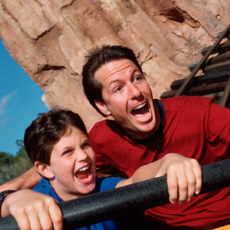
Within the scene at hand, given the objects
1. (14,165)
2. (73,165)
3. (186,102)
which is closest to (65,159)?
(73,165)

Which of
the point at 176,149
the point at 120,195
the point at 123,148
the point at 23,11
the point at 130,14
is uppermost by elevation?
the point at 23,11

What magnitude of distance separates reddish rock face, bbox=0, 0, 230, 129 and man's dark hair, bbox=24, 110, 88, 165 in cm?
666

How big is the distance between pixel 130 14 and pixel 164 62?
192 cm

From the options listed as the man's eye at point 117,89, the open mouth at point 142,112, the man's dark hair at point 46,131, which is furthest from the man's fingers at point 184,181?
the man's eye at point 117,89

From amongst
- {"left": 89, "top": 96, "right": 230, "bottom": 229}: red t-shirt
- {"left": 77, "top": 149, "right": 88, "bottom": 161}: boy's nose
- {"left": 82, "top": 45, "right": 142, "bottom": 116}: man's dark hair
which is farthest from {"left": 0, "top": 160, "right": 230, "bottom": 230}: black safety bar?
{"left": 82, "top": 45, "right": 142, "bottom": 116}: man's dark hair

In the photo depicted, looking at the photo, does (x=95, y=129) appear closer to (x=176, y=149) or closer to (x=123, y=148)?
(x=123, y=148)

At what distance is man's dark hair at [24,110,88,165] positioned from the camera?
1.54 metres

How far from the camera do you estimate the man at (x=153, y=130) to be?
5.73 ft

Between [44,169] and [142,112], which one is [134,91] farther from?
[44,169]

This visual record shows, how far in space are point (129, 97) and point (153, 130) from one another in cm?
26

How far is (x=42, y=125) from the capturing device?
160 cm

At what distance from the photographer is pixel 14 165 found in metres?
38.8

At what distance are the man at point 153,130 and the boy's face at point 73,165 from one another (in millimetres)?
496

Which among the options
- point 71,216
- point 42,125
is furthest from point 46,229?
point 42,125
